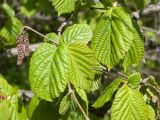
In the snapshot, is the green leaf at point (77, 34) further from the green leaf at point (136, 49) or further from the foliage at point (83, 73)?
the green leaf at point (136, 49)

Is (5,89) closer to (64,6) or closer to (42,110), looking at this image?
(42,110)

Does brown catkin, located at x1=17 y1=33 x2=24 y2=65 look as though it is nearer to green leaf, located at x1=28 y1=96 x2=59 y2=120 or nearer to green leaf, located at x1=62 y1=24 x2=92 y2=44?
green leaf, located at x1=62 y1=24 x2=92 y2=44

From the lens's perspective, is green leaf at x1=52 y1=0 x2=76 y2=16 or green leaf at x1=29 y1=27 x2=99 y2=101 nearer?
green leaf at x1=29 y1=27 x2=99 y2=101

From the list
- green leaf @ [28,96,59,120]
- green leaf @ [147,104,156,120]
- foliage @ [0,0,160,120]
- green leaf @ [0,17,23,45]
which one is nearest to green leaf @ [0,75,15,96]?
foliage @ [0,0,160,120]

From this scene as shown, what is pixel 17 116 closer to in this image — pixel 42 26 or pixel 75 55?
pixel 75 55

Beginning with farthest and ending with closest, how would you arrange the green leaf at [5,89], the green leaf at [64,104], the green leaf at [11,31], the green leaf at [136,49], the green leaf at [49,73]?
the green leaf at [11,31]
the green leaf at [5,89]
the green leaf at [136,49]
the green leaf at [64,104]
the green leaf at [49,73]

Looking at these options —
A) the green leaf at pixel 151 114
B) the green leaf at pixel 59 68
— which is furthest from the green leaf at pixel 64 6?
the green leaf at pixel 151 114

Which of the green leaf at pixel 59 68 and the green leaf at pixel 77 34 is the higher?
the green leaf at pixel 77 34
